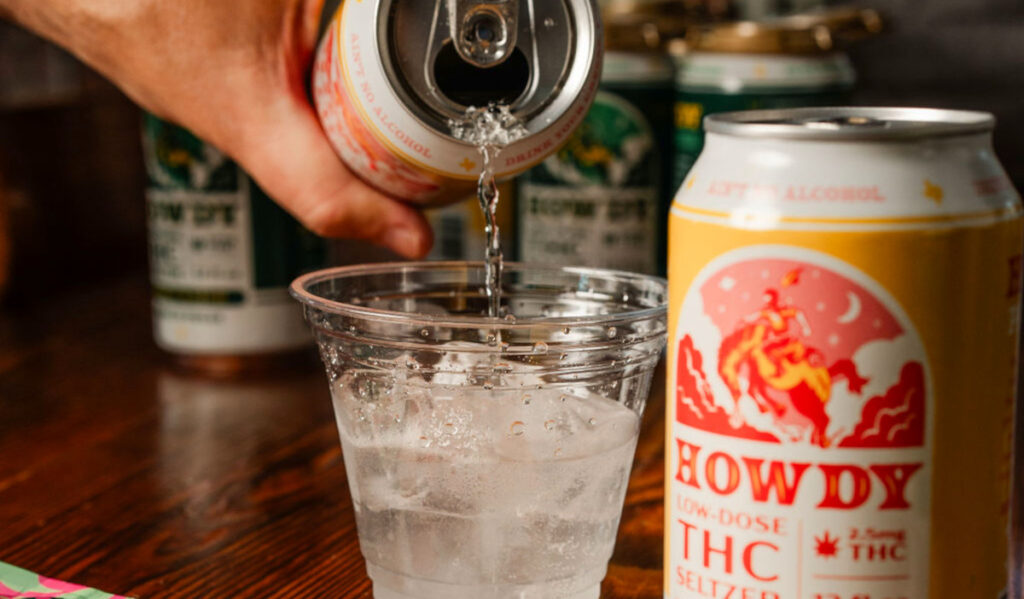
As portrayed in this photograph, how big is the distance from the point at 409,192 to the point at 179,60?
0.23m

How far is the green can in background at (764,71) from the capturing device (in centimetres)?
117

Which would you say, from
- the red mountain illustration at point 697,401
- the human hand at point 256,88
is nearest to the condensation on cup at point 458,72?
the human hand at point 256,88

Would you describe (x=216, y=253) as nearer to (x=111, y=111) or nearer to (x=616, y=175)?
(x=616, y=175)

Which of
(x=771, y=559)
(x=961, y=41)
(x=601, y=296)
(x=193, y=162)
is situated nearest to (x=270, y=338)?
(x=193, y=162)

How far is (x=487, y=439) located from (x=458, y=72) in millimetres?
242

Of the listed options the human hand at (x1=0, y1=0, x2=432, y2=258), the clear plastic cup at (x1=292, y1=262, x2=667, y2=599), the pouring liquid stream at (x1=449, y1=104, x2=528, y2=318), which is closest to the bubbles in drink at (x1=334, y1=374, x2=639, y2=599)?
the clear plastic cup at (x1=292, y1=262, x2=667, y2=599)

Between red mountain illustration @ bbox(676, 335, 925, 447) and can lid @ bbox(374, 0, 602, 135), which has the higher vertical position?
can lid @ bbox(374, 0, 602, 135)

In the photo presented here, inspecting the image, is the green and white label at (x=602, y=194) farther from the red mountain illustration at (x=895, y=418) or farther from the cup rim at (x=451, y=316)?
the red mountain illustration at (x=895, y=418)

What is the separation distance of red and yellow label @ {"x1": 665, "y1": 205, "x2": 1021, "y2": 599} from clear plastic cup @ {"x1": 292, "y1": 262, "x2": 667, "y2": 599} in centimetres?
9

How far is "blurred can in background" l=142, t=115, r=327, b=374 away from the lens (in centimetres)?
120

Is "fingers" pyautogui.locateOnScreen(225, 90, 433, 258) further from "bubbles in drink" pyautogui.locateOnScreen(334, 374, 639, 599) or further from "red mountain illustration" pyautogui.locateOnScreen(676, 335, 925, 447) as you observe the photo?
"red mountain illustration" pyautogui.locateOnScreen(676, 335, 925, 447)

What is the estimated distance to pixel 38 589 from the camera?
689 millimetres

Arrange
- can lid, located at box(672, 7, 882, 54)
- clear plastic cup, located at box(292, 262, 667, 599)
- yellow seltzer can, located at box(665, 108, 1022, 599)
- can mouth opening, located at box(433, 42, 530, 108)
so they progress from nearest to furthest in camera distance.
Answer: yellow seltzer can, located at box(665, 108, 1022, 599) → clear plastic cup, located at box(292, 262, 667, 599) → can mouth opening, located at box(433, 42, 530, 108) → can lid, located at box(672, 7, 882, 54)

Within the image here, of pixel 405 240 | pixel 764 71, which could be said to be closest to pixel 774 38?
pixel 764 71
